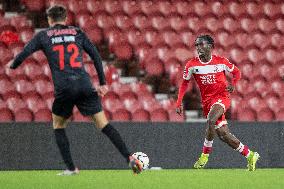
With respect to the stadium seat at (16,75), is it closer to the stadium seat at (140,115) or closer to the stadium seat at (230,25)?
the stadium seat at (140,115)

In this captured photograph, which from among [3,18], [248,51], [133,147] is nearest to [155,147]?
[133,147]

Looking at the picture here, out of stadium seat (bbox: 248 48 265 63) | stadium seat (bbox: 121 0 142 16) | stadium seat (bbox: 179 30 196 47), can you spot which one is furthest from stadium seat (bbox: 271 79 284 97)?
stadium seat (bbox: 121 0 142 16)

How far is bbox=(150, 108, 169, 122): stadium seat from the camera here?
34.0 feet

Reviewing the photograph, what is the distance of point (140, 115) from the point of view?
10.3 metres

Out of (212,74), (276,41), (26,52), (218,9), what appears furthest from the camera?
(218,9)

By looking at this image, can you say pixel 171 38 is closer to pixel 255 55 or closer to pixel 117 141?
pixel 255 55

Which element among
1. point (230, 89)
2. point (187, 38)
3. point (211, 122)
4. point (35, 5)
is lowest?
point (211, 122)

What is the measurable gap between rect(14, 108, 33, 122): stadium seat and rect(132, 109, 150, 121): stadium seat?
155 centimetres

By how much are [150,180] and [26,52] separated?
187cm

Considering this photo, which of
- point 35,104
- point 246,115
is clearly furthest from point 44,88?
point 246,115

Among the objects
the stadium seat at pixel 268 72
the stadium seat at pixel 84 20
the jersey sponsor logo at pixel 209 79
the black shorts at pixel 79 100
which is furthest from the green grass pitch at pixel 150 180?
the stadium seat at pixel 84 20

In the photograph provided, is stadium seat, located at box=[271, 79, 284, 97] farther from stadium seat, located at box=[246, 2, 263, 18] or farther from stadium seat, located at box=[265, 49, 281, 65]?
stadium seat, located at box=[246, 2, 263, 18]

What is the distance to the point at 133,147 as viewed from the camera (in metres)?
9.41

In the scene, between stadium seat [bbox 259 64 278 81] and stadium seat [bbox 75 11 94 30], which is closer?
stadium seat [bbox 259 64 278 81]
